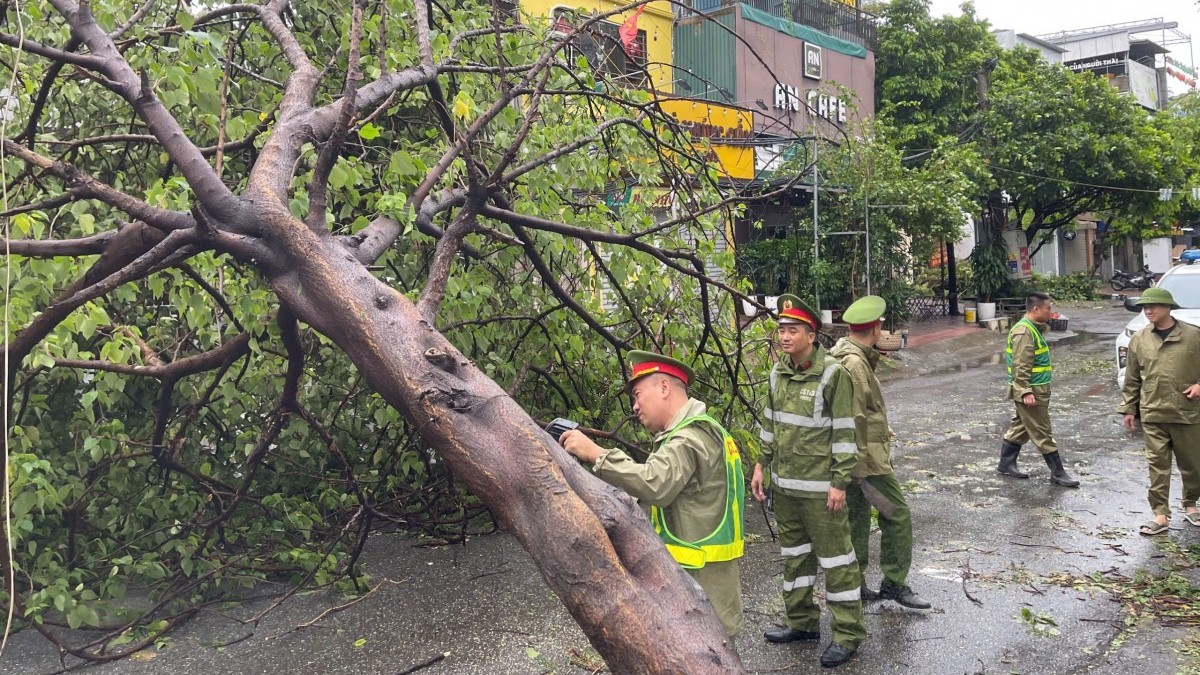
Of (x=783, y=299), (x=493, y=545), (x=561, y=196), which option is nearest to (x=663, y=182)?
(x=561, y=196)

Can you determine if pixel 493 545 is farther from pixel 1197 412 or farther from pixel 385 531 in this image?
pixel 1197 412

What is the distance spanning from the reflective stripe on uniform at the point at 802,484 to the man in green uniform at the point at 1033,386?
13.7 feet

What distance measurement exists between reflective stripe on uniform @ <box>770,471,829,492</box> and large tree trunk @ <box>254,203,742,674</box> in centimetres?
267

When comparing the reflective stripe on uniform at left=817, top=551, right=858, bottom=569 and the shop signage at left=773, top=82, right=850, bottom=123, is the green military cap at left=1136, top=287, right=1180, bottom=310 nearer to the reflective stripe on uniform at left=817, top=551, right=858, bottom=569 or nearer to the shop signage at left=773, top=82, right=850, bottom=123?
the shop signage at left=773, top=82, right=850, bottom=123

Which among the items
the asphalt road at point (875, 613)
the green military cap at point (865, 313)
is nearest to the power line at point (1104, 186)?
the asphalt road at point (875, 613)

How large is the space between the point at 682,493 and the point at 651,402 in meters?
0.37

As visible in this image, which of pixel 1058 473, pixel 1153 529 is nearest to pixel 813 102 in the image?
pixel 1058 473

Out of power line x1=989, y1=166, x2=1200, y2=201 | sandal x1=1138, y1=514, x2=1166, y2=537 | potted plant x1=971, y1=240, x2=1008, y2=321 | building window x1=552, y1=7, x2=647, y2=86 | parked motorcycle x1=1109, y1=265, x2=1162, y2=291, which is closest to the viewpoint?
building window x1=552, y1=7, x2=647, y2=86

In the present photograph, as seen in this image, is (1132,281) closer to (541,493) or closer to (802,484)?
(802,484)

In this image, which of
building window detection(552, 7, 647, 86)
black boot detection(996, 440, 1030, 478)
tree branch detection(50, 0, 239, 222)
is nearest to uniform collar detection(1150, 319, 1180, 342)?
black boot detection(996, 440, 1030, 478)

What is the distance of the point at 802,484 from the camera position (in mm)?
4828

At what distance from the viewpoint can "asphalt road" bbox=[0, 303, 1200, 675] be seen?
15.2 ft

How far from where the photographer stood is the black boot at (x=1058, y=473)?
8039 mm

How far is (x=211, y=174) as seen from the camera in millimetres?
3121
